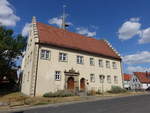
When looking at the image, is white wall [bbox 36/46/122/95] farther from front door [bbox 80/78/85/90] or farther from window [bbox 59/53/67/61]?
front door [bbox 80/78/85/90]

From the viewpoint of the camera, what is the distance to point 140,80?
57656mm

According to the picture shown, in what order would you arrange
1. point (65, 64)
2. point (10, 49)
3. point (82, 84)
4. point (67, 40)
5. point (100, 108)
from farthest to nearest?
point (10, 49) → point (67, 40) → point (82, 84) → point (65, 64) → point (100, 108)

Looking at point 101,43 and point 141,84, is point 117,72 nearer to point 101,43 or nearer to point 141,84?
point 101,43

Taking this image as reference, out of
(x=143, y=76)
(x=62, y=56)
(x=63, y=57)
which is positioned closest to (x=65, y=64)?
(x=63, y=57)

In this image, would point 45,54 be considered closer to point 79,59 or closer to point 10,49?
point 79,59

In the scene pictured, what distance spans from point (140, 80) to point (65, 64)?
44.1 meters

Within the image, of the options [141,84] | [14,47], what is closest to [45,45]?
[14,47]

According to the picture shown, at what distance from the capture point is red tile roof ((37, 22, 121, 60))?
23884 mm

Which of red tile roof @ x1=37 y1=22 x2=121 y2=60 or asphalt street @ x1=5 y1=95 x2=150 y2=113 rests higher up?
red tile roof @ x1=37 y1=22 x2=121 y2=60

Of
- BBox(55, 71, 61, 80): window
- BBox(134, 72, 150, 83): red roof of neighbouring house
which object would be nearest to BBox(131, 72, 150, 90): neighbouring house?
BBox(134, 72, 150, 83): red roof of neighbouring house

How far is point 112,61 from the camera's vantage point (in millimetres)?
30906

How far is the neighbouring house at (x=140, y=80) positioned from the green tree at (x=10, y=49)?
143ft

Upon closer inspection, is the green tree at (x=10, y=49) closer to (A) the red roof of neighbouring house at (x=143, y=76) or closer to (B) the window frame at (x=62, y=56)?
(B) the window frame at (x=62, y=56)

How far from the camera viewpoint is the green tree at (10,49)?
3017 centimetres
